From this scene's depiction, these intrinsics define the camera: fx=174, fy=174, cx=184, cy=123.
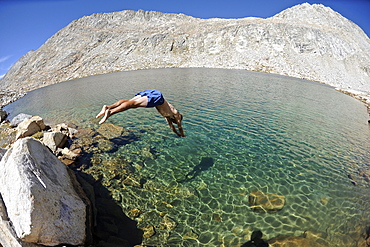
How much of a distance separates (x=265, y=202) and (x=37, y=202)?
7612mm

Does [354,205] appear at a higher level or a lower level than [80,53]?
lower

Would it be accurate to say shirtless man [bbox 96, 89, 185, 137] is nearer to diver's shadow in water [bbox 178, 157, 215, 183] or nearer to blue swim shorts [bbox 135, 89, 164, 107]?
blue swim shorts [bbox 135, 89, 164, 107]

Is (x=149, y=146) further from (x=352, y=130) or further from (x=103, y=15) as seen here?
(x=103, y=15)

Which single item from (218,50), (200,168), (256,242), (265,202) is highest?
(218,50)

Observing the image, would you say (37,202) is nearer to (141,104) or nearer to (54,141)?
(141,104)

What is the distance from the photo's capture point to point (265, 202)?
23.6ft

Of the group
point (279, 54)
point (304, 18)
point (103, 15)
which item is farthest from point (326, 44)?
point (103, 15)

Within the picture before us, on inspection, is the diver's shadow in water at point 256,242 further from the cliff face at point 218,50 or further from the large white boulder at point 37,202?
the cliff face at point 218,50

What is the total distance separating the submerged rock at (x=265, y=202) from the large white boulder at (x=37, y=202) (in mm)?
6126

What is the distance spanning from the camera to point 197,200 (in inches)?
286

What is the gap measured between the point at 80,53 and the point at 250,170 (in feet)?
375

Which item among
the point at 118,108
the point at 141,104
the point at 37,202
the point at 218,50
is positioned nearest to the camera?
the point at 37,202

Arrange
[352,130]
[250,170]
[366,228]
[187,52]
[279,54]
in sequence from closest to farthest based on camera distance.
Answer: [366,228] < [250,170] < [352,130] < [279,54] < [187,52]

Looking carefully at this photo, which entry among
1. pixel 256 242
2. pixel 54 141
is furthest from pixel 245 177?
pixel 54 141
